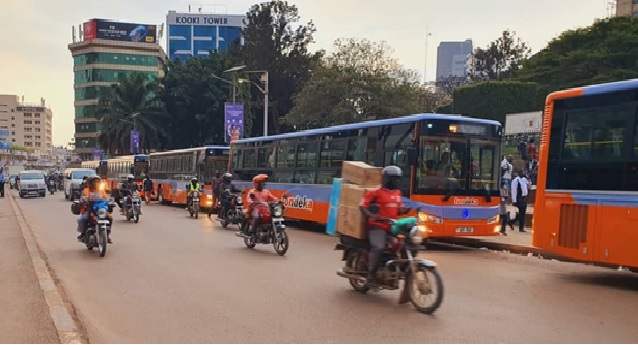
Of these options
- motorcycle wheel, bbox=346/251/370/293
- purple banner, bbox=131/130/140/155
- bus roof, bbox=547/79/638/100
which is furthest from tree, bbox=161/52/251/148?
motorcycle wheel, bbox=346/251/370/293

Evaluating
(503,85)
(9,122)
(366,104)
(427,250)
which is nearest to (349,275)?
(427,250)

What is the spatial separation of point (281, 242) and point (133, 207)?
964 centimetres

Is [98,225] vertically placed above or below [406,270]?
below

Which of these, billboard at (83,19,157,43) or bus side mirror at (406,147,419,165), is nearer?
bus side mirror at (406,147,419,165)

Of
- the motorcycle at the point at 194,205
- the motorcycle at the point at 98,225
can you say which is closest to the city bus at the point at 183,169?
the motorcycle at the point at 194,205

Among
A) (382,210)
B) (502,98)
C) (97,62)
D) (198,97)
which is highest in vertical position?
(97,62)

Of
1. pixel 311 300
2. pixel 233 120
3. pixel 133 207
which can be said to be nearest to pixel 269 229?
pixel 311 300

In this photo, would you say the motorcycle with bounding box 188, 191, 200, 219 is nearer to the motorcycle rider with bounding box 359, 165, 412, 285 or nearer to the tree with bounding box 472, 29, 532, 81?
the motorcycle rider with bounding box 359, 165, 412, 285

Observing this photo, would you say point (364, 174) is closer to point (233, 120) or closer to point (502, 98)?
point (233, 120)

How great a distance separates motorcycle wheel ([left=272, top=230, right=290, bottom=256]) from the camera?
12.5m

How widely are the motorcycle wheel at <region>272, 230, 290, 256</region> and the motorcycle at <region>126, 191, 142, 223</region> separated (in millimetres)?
9333

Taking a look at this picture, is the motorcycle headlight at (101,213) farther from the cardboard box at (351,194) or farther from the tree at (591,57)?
the tree at (591,57)

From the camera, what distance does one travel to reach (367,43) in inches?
1770

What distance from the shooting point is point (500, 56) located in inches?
2645
